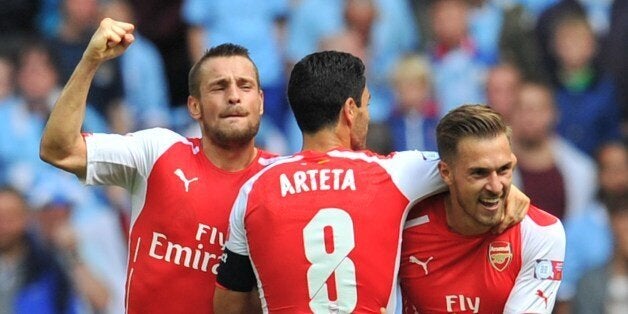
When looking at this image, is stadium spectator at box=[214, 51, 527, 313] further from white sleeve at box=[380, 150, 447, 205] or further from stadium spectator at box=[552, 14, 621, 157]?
stadium spectator at box=[552, 14, 621, 157]

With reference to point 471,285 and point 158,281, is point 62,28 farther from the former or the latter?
point 471,285

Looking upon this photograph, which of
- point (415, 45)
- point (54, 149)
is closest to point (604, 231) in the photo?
point (415, 45)

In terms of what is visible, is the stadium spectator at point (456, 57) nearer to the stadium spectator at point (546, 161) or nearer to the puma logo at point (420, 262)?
the stadium spectator at point (546, 161)

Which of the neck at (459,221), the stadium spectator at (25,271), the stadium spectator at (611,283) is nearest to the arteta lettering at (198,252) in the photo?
the neck at (459,221)

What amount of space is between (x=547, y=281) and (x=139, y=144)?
198 centimetres

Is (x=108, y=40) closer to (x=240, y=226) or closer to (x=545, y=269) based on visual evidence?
(x=240, y=226)

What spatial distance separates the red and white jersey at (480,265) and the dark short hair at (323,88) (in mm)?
619

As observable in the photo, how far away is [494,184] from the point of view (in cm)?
565

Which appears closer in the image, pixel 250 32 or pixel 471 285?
pixel 471 285

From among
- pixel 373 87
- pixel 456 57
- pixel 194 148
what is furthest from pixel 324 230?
pixel 456 57

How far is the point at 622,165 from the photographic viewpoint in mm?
12281

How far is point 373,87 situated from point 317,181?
21.9ft

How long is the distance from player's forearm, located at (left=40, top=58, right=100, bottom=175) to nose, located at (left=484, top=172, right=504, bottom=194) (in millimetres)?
1782

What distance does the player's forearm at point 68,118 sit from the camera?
19.5ft
